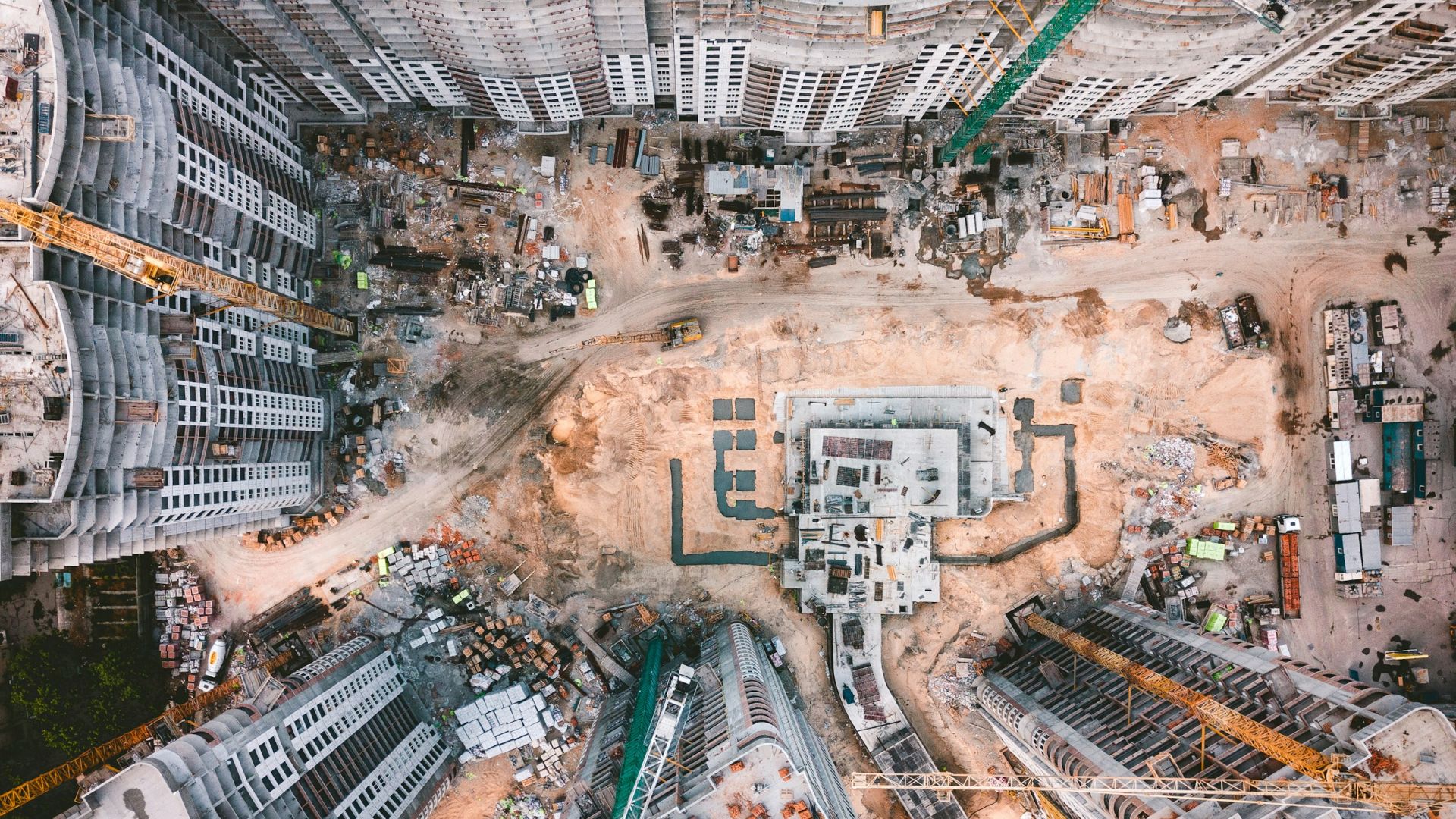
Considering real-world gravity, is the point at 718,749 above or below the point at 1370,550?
below

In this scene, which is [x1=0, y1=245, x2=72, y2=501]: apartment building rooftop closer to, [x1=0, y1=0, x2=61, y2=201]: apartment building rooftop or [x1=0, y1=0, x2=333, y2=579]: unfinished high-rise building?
[x1=0, y1=0, x2=333, y2=579]: unfinished high-rise building

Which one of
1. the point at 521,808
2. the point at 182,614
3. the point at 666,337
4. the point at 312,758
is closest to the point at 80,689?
the point at 182,614

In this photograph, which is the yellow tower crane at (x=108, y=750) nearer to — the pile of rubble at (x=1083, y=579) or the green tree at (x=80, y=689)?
the green tree at (x=80, y=689)

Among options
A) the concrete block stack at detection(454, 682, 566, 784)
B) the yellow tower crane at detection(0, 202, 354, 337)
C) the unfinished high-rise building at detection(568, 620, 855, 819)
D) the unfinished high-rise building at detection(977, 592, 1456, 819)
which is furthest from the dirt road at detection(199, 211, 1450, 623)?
the unfinished high-rise building at detection(568, 620, 855, 819)

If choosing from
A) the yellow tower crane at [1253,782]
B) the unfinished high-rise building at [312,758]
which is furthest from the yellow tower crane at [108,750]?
the yellow tower crane at [1253,782]

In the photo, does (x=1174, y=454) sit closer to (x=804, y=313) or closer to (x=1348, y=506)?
(x=1348, y=506)

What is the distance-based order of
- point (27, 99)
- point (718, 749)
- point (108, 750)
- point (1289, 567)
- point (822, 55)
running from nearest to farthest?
point (27, 99), point (718, 749), point (822, 55), point (108, 750), point (1289, 567)
